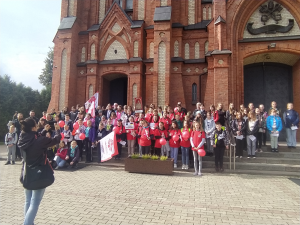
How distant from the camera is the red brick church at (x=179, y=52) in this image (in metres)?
12.4

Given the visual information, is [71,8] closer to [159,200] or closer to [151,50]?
[151,50]

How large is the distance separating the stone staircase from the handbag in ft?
17.8

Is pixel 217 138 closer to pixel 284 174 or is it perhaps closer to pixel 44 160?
pixel 284 174

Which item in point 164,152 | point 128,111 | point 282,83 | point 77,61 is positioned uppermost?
point 77,61

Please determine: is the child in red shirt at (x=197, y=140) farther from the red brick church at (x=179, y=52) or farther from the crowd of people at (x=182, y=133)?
the red brick church at (x=179, y=52)

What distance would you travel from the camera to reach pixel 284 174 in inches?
298

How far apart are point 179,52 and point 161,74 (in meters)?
2.23

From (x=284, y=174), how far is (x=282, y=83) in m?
8.56

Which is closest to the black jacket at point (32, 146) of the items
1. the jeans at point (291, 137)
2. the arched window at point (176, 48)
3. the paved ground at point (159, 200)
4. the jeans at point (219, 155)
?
the paved ground at point (159, 200)

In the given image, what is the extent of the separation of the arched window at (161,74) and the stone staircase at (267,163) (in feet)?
16.2

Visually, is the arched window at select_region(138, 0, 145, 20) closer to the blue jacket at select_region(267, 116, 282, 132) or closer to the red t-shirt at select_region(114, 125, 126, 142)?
the red t-shirt at select_region(114, 125, 126, 142)

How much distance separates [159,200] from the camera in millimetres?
5027

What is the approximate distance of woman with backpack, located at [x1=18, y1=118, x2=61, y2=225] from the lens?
344cm

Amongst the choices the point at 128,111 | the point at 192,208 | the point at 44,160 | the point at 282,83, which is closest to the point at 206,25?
the point at 282,83
